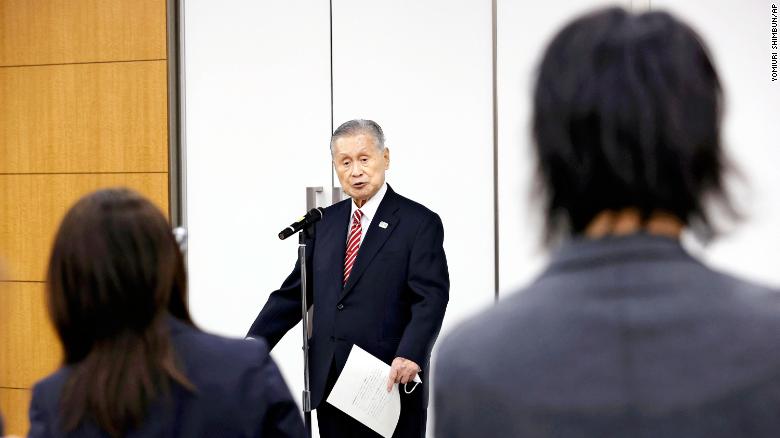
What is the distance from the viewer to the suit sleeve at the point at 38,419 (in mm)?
1615

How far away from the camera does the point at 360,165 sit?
3.82m

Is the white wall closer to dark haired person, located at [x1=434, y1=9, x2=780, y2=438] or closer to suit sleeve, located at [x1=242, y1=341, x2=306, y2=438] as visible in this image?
suit sleeve, located at [x1=242, y1=341, x2=306, y2=438]

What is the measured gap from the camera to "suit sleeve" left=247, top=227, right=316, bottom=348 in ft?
12.3

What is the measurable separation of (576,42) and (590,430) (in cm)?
40

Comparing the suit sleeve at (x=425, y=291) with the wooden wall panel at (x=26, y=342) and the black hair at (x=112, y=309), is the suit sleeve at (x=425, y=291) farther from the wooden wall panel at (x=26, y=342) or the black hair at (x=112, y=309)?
the wooden wall panel at (x=26, y=342)

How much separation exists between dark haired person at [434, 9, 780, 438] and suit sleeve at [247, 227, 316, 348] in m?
2.77

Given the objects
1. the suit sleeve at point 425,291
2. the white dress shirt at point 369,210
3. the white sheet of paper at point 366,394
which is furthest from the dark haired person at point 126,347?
the white dress shirt at point 369,210

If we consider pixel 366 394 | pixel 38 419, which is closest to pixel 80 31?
pixel 366 394

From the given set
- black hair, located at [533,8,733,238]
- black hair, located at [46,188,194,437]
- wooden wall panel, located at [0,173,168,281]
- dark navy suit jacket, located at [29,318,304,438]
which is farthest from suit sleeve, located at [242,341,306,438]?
wooden wall panel, located at [0,173,168,281]

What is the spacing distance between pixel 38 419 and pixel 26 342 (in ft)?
13.9

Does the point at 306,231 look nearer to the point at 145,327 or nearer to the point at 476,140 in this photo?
the point at 476,140

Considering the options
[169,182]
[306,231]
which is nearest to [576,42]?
[306,231]

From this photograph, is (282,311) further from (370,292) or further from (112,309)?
(112,309)

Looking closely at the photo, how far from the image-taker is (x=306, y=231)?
3531 millimetres
